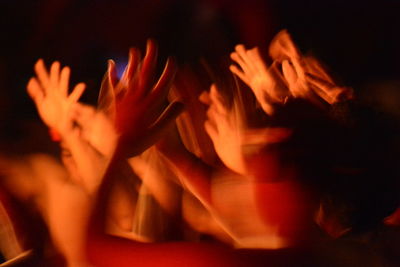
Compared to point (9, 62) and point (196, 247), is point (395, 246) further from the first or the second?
point (9, 62)

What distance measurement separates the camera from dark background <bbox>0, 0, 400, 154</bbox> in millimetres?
1349

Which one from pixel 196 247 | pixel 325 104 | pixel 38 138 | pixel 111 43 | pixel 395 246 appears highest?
pixel 111 43

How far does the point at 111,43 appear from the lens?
1417 millimetres

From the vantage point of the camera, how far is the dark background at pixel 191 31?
4.42ft

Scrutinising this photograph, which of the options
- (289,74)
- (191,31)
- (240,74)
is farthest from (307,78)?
(191,31)

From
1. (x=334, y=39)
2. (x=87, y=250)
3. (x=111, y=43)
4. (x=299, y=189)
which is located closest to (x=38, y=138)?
(x=111, y=43)

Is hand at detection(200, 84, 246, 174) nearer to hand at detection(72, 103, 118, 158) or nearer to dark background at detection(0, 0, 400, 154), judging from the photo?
hand at detection(72, 103, 118, 158)

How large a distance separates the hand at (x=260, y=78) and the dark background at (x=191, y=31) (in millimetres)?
209

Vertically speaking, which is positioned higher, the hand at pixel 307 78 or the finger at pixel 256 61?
the finger at pixel 256 61

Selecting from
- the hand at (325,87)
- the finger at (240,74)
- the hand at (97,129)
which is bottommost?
the hand at (325,87)

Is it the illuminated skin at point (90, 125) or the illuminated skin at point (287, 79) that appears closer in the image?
the illuminated skin at point (90, 125)

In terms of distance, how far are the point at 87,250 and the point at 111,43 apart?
30.4 inches

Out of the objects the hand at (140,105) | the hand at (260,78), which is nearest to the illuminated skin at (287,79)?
the hand at (260,78)

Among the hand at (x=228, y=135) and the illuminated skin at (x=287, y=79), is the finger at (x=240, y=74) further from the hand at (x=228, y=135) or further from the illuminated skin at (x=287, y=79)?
the hand at (x=228, y=135)
